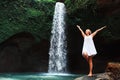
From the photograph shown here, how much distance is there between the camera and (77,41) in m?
20.6

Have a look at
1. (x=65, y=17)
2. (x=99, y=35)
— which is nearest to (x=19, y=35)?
(x=65, y=17)

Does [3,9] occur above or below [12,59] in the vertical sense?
above

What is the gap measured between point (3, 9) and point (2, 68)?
378cm

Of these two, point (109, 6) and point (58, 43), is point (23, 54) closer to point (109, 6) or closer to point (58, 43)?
point (58, 43)

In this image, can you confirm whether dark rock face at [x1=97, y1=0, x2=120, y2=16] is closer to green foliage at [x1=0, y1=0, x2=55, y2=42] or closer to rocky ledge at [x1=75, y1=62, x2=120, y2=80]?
green foliage at [x1=0, y1=0, x2=55, y2=42]

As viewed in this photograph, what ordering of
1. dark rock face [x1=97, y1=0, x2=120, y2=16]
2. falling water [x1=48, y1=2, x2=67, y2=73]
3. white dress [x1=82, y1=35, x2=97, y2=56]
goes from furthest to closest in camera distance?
falling water [x1=48, y1=2, x2=67, y2=73]
dark rock face [x1=97, y1=0, x2=120, y2=16]
white dress [x1=82, y1=35, x2=97, y2=56]

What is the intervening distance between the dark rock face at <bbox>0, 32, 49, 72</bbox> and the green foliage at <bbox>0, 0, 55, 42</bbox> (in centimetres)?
42

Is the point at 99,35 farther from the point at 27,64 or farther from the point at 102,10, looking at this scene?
the point at 27,64

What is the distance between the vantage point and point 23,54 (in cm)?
1953

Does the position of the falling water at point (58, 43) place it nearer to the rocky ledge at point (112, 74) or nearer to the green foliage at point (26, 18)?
the green foliage at point (26, 18)

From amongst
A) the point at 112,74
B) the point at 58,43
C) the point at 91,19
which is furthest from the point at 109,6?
the point at 112,74

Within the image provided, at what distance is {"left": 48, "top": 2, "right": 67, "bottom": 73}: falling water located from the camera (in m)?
20.2

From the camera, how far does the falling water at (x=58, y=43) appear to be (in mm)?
20203

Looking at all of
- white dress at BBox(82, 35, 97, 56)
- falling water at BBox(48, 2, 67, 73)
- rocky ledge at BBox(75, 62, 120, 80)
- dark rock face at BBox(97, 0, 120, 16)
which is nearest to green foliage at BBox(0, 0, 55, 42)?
falling water at BBox(48, 2, 67, 73)
